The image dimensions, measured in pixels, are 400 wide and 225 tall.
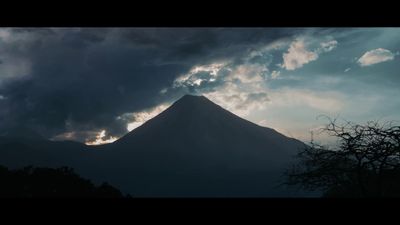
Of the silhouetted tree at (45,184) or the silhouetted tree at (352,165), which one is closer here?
the silhouetted tree at (352,165)

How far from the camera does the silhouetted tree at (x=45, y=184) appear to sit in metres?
15.5

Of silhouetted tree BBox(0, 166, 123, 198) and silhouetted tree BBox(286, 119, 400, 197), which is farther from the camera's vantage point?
silhouetted tree BBox(0, 166, 123, 198)

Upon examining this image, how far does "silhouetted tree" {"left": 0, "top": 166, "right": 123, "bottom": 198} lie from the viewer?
51.0ft

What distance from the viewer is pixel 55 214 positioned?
118cm

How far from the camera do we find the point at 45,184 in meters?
16.4

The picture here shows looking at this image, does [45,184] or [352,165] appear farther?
[45,184]
